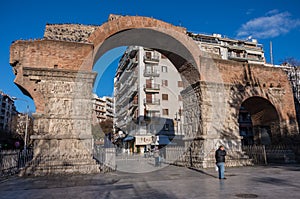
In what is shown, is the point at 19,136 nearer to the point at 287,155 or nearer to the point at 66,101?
the point at 66,101

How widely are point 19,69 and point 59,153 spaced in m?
4.19

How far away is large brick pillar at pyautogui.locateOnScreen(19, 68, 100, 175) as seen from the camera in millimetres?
9727

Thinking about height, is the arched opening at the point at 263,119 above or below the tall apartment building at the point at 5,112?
below

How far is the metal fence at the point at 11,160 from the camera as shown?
9.92 meters

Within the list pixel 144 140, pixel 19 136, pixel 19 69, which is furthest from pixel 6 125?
pixel 19 69

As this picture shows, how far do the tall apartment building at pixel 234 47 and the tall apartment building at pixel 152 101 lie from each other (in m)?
10.2

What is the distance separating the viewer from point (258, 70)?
564 inches

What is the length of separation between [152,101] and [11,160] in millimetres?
23247

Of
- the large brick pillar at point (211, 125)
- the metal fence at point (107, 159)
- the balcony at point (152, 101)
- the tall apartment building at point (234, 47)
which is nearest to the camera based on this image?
the metal fence at point (107, 159)

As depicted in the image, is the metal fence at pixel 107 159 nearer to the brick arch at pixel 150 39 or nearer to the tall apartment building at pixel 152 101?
the brick arch at pixel 150 39

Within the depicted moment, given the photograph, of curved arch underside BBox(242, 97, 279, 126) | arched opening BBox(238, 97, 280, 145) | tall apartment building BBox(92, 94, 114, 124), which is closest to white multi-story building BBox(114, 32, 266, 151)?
arched opening BBox(238, 97, 280, 145)

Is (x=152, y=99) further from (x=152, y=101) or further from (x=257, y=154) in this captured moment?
(x=257, y=154)

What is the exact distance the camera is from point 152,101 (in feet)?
109

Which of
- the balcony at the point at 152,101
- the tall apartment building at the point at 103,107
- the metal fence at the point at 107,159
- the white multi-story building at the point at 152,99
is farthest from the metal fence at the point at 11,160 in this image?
the tall apartment building at the point at 103,107
